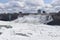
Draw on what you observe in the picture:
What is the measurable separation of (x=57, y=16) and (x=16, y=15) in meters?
11.5

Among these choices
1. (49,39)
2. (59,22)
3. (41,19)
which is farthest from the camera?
(41,19)

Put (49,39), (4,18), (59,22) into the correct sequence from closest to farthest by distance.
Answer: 1. (49,39)
2. (59,22)
3. (4,18)

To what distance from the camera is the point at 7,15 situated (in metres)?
32.3

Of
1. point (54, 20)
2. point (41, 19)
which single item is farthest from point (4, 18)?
point (54, 20)

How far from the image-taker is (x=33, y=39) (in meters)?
9.62

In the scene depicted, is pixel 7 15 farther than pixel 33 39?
Yes

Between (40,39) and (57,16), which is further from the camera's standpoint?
(57,16)

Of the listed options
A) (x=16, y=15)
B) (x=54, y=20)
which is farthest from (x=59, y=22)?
(x=16, y=15)

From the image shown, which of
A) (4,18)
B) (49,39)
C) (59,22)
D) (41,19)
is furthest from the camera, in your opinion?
(4,18)

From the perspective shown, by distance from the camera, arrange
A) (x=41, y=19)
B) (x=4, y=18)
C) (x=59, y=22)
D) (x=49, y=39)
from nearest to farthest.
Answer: (x=49, y=39)
(x=59, y=22)
(x=41, y=19)
(x=4, y=18)

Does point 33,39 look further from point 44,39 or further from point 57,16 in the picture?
point 57,16

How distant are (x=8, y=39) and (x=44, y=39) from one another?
2.30 metres

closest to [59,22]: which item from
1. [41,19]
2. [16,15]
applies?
[41,19]

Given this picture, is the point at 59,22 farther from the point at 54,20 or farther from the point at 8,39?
the point at 8,39
